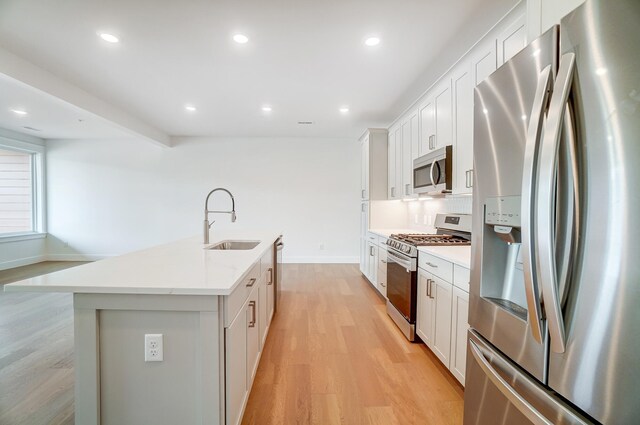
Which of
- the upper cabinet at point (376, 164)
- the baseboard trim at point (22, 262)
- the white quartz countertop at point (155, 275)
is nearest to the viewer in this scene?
the white quartz countertop at point (155, 275)

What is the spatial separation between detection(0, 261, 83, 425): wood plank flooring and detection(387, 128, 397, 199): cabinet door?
154 inches

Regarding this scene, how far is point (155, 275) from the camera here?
4.76ft

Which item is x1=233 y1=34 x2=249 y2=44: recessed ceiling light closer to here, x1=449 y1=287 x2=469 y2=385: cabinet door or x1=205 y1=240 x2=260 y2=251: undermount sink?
x1=205 y1=240 x2=260 y2=251: undermount sink

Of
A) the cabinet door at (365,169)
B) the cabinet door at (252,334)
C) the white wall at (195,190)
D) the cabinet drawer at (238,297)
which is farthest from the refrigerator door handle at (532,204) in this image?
the white wall at (195,190)

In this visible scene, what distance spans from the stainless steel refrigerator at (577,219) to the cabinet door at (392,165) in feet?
10.6

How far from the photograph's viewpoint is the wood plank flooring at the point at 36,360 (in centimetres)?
177

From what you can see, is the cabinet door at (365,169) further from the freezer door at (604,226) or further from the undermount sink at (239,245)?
the freezer door at (604,226)

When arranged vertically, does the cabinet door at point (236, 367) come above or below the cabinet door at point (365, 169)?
below

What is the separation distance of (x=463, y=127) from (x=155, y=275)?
2482mm

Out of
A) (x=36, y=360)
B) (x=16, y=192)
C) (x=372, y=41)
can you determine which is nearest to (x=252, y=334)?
(x=36, y=360)

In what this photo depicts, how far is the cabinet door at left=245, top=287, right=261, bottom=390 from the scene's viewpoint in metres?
1.76

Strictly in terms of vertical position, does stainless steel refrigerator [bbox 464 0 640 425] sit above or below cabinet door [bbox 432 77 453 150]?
below

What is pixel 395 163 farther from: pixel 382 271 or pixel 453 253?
pixel 453 253

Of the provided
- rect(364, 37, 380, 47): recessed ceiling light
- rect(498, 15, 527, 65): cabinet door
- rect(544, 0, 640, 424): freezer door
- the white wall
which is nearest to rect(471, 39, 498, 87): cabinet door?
rect(498, 15, 527, 65): cabinet door
